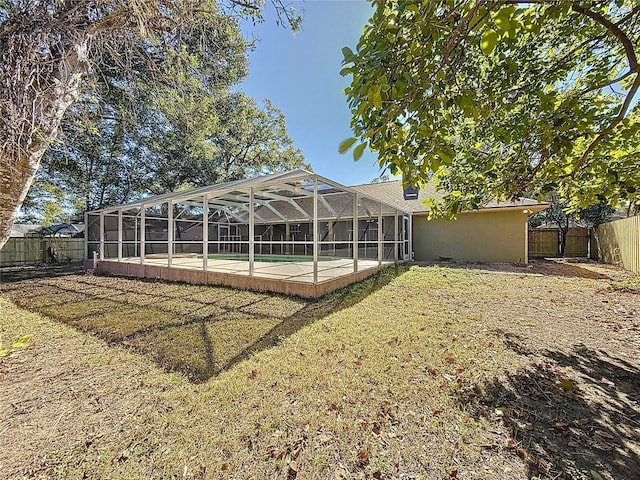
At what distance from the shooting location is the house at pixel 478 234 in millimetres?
11508

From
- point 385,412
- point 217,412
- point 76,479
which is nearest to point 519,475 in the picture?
point 385,412

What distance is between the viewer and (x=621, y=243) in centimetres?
1023

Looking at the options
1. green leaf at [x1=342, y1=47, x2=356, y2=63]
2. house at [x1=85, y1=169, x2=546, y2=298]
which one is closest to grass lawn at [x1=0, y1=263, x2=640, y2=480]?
green leaf at [x1=342, y1=47, x2=356, y2=63]

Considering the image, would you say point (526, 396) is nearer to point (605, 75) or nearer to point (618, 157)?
point (618, 157)

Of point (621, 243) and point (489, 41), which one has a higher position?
point (489, 41)

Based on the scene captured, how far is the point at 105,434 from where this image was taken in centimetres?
207

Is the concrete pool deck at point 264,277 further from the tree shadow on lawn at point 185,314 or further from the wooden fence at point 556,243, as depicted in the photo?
the wooden fence at point 556,243

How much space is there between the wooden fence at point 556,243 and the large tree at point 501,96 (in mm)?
14500

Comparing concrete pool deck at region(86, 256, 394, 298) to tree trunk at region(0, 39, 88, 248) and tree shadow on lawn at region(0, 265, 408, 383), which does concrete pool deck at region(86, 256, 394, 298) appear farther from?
tree trunk at region(0, 39, 88, 248)

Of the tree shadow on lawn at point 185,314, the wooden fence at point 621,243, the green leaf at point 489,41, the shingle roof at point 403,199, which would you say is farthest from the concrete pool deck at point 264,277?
the wooden fence at point 621,243

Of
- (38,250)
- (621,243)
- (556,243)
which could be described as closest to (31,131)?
(621,243)

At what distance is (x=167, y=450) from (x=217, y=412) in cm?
44

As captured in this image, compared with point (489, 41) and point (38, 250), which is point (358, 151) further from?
point (38, 250)

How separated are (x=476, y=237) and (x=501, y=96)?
10658 mm
